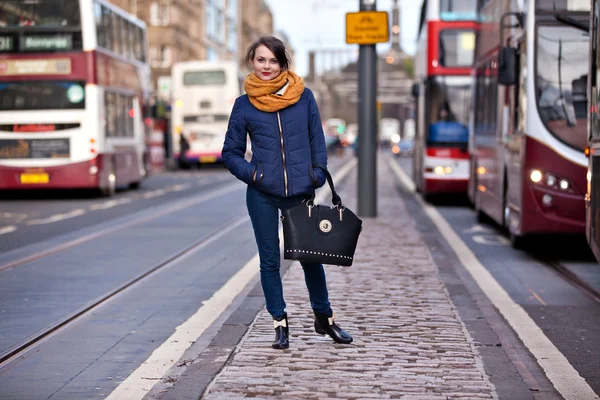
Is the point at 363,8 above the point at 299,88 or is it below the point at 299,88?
above

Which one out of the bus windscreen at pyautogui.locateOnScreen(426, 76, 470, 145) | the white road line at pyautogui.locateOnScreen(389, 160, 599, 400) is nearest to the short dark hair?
the white road line at pyautogui.locateOnScreen(389, 160, 599, 400)

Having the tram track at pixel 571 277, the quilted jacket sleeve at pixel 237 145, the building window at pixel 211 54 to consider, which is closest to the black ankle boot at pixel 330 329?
the quilted jacket sleeve at pixel 237 145

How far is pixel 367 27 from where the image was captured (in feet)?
54.5

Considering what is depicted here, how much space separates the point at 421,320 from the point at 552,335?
824mm

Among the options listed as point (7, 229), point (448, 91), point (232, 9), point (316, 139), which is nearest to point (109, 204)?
point (7, 229)

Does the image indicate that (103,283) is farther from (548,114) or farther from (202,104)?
(202,104)

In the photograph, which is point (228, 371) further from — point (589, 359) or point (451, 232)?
point (451, 232)

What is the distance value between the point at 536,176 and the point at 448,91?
36.3 feet

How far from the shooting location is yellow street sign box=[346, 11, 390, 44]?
16.6m

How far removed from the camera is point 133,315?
326 inches

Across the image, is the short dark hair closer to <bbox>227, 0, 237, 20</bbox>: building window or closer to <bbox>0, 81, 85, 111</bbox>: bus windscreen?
<bbox>0, 81, 85, 111</bbox>: bus windscreen

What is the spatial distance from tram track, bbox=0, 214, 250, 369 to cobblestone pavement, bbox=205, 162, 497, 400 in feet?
4.29

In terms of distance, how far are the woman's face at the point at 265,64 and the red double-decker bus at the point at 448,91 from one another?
53.7 ft

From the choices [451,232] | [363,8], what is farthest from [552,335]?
[363,8]
